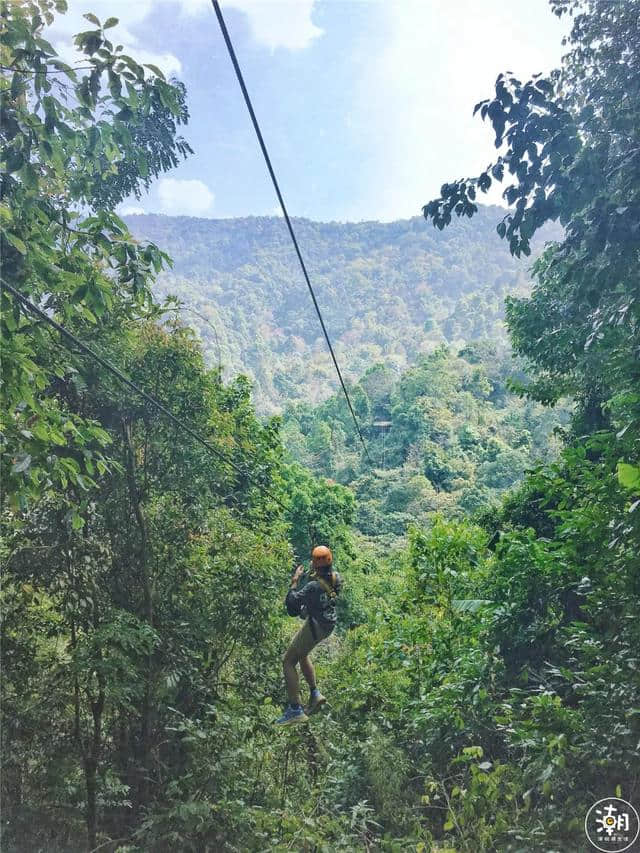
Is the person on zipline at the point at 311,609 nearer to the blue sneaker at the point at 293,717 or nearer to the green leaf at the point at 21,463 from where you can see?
the blue sneaker at the point at 293,717

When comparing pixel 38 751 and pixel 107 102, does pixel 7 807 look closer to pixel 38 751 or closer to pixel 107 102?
pixel 38 751

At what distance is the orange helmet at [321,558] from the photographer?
475 centimetres

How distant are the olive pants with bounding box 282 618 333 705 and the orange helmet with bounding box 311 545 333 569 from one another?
461mm

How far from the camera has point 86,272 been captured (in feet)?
12.9

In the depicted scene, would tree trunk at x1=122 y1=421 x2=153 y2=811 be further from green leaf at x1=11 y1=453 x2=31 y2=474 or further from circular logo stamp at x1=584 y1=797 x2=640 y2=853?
circular logo stamp at x1=584 y1=797 x2=640 y2=853

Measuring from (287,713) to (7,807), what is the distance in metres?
3.44

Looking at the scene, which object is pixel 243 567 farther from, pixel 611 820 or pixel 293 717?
pixel 611 820

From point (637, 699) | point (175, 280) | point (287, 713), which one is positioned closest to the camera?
point (637, 699)

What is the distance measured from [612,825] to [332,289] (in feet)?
516

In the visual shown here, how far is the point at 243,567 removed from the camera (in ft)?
25.3

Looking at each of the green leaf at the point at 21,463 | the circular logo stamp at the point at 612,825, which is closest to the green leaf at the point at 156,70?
the green leaf at the point at 21,463

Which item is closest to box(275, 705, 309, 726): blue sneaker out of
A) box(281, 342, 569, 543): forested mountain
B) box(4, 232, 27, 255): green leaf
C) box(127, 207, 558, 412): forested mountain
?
box(4, 232, 27, 255): green leaf

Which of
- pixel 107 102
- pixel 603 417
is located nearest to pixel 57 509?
pixel 107 102

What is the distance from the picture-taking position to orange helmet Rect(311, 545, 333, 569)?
475 centimetres
